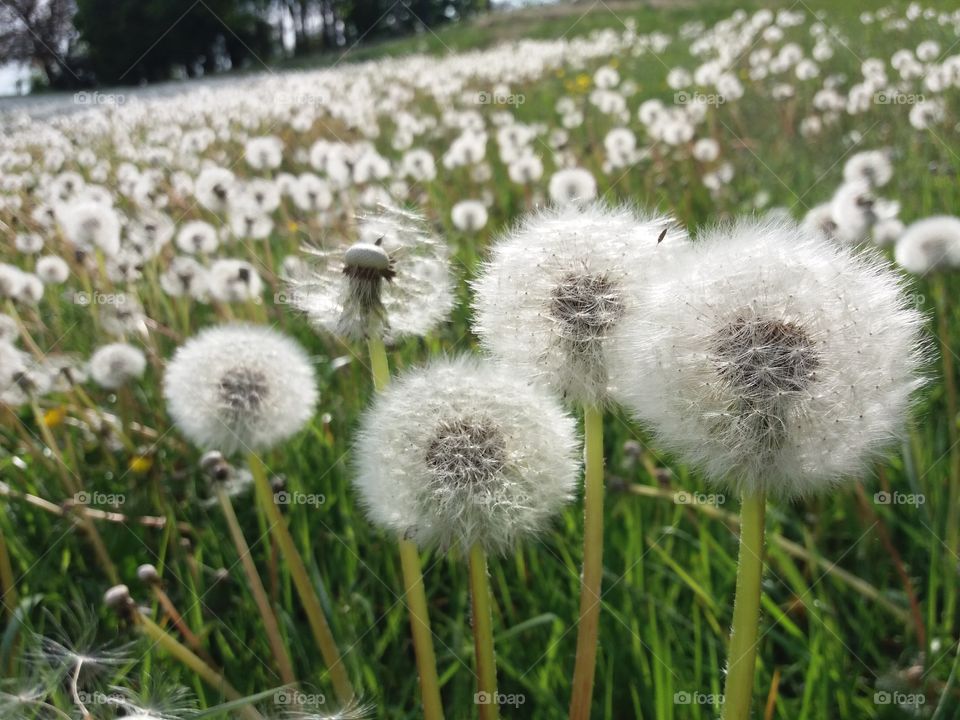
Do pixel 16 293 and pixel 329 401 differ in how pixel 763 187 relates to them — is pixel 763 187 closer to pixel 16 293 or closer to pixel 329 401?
pixel 329 401

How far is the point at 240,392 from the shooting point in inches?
73.7

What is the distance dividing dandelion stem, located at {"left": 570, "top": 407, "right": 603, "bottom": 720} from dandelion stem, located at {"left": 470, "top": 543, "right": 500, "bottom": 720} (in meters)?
0.15

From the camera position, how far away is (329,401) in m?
3.12

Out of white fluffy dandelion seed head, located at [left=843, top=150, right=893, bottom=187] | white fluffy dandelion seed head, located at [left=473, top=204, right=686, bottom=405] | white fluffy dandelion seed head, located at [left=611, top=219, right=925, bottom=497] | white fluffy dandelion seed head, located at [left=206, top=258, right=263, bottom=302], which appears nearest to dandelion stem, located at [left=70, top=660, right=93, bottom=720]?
white fluffy dandelion seed head, located at [left=473, top=204, right=686, bottom=405]

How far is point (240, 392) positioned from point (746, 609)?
4.09ft

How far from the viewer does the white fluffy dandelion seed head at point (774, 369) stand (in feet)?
3.46

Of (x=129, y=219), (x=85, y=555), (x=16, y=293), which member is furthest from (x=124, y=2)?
(x=85, y=555)

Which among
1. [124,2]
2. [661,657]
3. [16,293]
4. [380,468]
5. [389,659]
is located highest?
[124,2]

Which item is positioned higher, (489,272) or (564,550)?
(489,272)

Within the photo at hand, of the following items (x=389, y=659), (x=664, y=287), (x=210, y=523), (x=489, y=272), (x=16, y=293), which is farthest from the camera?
(x=16, y=293)

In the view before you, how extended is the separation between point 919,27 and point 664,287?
356 inches

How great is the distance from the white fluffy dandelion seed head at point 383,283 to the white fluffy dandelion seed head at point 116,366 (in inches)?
57.3

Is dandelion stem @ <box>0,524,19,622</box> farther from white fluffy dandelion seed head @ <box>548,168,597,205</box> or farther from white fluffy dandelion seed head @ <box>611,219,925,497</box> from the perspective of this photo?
white fluffy dandelion seed head @ <box>548,168,597,205</box>

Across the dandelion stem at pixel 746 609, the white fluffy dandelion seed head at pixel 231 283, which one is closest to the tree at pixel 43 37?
the white fluffy dandelion seed head at pixel 231 283
